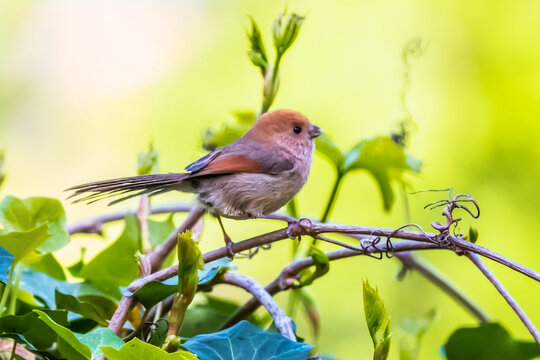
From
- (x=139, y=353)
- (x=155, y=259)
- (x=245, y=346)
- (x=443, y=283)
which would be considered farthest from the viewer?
(x=443, y=283)

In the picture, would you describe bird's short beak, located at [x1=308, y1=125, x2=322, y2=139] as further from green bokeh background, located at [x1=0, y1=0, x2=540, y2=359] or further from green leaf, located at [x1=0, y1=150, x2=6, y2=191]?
green bokeh background, located at [x1=0, y1=0, x2=540, y2=359]

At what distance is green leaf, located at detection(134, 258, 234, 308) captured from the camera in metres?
0.74

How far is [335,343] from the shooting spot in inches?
101

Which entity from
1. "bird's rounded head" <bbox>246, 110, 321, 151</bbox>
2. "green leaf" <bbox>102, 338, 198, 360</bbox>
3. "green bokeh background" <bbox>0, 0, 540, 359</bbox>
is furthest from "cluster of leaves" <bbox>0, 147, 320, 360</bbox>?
"green bokeh background" <bbox>0, 0, 540, 359</bbox>

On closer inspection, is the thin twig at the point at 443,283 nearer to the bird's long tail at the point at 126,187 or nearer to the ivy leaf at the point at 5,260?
the bird's long tail at the point at 126,187

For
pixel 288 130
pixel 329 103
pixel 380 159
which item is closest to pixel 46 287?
pixel 380 159

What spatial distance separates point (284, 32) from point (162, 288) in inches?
17.7

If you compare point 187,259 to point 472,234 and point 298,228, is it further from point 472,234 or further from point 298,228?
point 472,234

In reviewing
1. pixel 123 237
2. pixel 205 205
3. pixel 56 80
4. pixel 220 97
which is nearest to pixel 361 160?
pixel 205 205

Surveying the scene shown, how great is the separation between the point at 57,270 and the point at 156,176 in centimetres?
23

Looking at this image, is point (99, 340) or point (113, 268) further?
point (113, 268)

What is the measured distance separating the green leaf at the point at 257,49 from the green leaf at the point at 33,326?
475mm

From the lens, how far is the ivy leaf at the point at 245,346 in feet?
2.26

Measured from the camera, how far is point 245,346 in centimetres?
71
